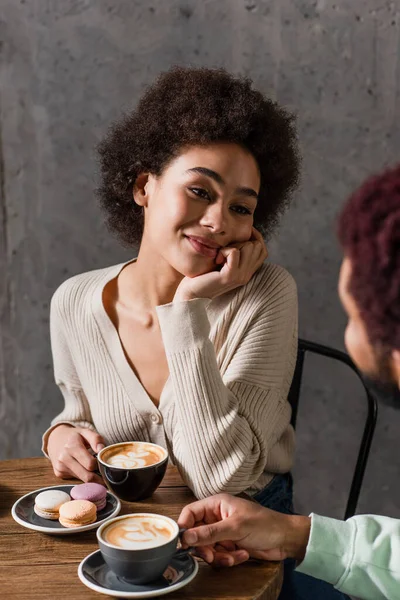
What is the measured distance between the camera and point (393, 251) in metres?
0.87

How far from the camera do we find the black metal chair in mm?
1841

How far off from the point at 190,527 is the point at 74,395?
742 millimetres

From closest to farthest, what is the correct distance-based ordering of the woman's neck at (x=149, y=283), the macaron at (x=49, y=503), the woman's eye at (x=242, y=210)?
the macaron at (x=49, y=503) < the woman's eye at (x=242, y=210) < the woman's neck at (x=149, y=283)

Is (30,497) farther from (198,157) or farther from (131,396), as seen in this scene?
(198,157)

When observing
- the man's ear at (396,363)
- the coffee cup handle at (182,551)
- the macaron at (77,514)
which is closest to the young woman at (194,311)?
the macaron at (77,514)

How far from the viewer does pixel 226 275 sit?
5.27 feet

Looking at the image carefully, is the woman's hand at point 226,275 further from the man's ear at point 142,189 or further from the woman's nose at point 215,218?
the man's ear at point 142,189

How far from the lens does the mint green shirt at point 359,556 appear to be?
3.82 ft

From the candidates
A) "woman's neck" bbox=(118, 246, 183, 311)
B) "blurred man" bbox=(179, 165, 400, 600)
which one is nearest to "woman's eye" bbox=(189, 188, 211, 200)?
"woman's neck" bbox=(118, 246, 183, 311)

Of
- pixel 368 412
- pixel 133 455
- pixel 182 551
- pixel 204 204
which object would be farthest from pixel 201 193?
pixel 182 551

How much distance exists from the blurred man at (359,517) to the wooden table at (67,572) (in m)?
0.03

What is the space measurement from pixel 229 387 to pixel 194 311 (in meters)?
0.18

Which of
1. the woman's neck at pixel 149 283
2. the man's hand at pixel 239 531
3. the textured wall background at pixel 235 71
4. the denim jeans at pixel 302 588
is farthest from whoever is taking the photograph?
the textured wall background at pixel 235 71

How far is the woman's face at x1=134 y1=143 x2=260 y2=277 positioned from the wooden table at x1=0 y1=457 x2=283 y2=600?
0.57m
